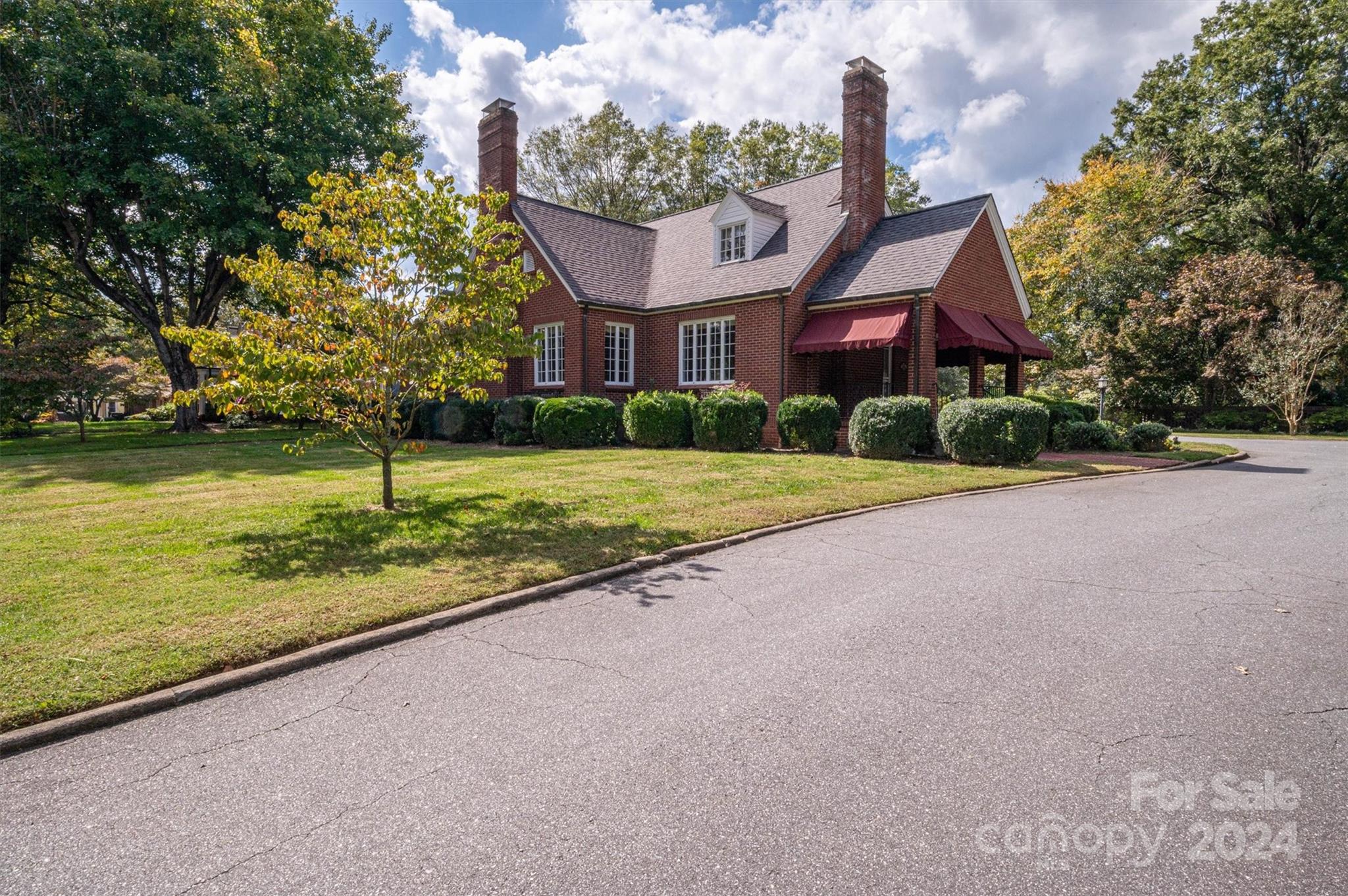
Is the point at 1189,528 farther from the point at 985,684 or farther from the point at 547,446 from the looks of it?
the point at 547,446

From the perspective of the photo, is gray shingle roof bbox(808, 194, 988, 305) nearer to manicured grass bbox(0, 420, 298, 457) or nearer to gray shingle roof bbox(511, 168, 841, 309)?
gray shingle roof bbox(511, 168, 841, 309)

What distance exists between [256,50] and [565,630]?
81.2ft

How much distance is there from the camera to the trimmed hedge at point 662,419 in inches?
609

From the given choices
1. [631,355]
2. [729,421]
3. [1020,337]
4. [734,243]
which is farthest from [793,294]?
[1020,337]

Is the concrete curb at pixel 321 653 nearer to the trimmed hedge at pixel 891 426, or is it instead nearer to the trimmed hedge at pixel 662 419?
the trimmed hedge at pixel 891 426

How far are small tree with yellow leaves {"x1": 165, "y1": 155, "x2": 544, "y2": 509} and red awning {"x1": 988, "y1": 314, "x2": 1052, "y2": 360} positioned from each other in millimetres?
14796

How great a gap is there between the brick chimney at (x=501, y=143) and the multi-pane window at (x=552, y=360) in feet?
16.8

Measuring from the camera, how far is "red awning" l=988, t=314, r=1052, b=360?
58.5 feet

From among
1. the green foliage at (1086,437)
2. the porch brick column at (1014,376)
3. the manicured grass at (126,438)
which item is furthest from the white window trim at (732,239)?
the manicured grass at (126,438)

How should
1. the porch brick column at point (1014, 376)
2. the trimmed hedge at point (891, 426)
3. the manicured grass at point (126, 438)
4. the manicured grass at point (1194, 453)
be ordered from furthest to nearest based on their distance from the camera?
the porch brick column at point (1014, 376)
the manicured grass at point (126, 438)
the manicured grass at point (1194, 453)
the trimmed hedge at point (891, 426)

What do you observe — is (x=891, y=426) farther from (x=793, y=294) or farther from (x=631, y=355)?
(x=631, y=355)

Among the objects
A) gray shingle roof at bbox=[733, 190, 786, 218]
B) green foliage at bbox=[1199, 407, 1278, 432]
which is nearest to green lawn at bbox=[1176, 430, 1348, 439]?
green foliage at bbox=[1199, 407, 1278, 432]

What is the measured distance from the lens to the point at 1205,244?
32094mm

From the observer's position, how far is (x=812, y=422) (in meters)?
14.3
